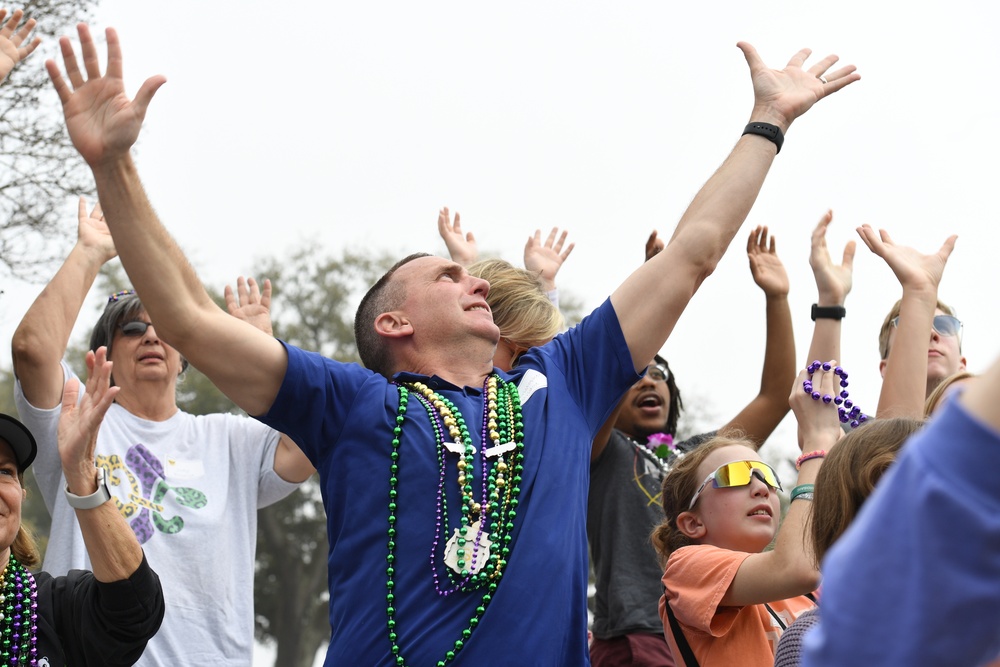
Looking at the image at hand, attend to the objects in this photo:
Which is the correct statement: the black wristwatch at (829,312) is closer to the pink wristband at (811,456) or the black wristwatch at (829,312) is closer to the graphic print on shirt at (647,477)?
the graphic print on shirt at (647,477)

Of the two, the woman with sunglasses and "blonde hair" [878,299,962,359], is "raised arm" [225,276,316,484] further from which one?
"blonde hair" [878,299,962,359]

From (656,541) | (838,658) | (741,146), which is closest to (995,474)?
(838,658)

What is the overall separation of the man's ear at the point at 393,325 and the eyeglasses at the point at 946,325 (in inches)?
105

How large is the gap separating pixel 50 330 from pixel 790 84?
2.74 m

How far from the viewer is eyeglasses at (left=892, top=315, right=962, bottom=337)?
5.28 m

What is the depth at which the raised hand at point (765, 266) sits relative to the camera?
18.0ft

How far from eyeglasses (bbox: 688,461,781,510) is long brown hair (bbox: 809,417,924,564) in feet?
4.70

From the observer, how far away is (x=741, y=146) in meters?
3.49


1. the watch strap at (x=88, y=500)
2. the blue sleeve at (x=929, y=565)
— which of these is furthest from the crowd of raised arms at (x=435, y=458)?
the blue sleeve at (x=929, y=565)

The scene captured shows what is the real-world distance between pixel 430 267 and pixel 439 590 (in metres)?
1.17

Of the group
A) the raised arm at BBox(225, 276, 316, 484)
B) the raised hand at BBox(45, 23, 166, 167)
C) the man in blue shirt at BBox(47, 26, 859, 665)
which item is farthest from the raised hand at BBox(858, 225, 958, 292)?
the raised hand at BBox(45, 23, 166, 167)

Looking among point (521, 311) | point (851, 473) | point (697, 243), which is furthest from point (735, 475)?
point (851, 473)

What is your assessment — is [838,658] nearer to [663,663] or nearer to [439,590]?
[439,590]

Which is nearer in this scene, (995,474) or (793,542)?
(995,474)
